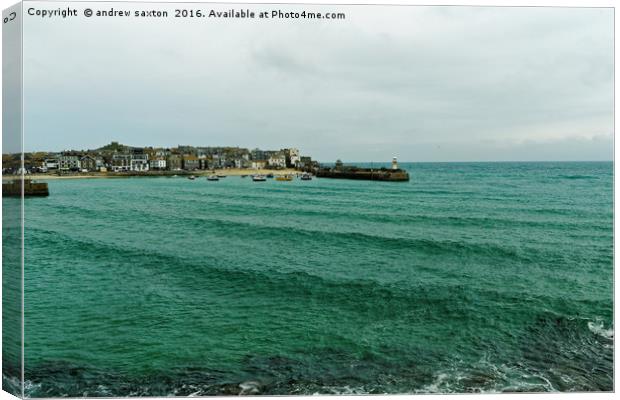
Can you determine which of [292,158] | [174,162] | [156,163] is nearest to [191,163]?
[156,163]

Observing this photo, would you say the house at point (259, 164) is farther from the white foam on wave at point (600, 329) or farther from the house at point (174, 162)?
the white foam on wave at point (600, 329)

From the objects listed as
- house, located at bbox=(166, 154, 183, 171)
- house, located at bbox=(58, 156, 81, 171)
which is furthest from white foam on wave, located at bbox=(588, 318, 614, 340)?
house, located at bbox=(166, 154, 183, 171)

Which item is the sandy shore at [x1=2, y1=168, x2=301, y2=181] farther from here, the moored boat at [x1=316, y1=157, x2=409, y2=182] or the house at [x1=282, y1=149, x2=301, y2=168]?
the moored boat at [x1=316, y1=157, x2=409, y2=182]

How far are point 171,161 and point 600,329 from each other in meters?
31.6

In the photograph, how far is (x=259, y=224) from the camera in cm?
1462

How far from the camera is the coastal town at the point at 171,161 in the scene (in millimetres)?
18547

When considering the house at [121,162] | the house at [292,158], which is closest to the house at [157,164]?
the house at [121,162]

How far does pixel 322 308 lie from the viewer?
7789 mm

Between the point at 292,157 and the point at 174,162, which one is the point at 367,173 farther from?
the point at 292,157

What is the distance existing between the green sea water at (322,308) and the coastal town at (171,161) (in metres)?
5.07

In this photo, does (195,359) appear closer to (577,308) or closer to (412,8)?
(412,8)

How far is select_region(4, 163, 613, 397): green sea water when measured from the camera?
240 inches

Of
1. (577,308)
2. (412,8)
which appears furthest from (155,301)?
(577,308)

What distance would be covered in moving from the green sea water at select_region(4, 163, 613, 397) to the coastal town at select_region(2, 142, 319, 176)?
507 cm
